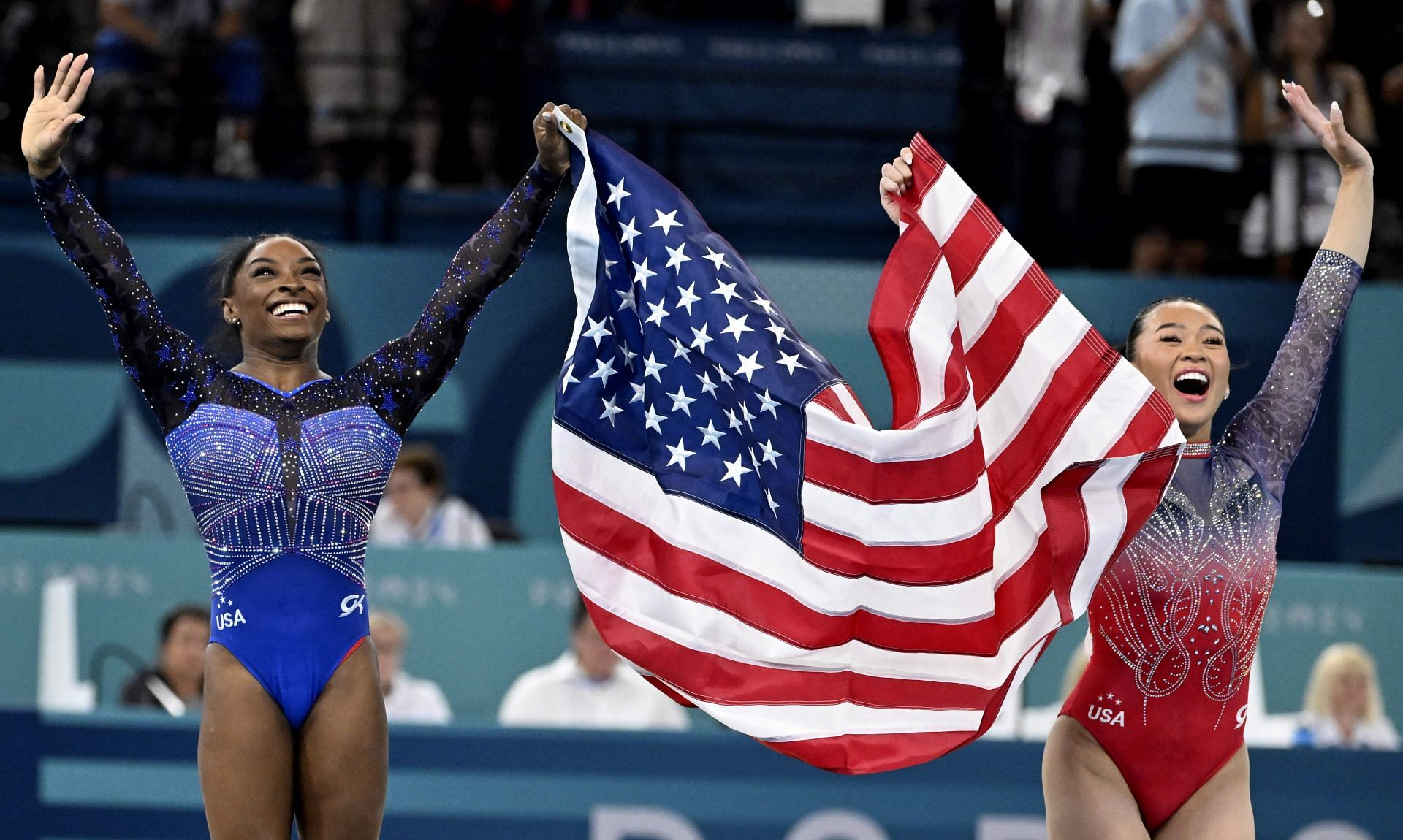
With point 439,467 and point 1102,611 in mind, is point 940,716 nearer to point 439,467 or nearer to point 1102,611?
point 1102,611

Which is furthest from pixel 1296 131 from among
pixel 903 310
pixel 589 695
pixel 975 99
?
pixel 903 310

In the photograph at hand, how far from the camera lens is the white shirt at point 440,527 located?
799 cm

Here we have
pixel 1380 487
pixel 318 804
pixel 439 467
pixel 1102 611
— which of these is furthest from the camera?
pixel 1380 487

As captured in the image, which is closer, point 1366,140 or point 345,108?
point 1366,140

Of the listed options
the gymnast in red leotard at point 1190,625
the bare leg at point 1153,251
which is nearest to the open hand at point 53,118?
the gymnast in red leotard at point 1190,625

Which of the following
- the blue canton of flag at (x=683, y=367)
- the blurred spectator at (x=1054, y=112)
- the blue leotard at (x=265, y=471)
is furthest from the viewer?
the blurred spectator at (x=1054, y=112)

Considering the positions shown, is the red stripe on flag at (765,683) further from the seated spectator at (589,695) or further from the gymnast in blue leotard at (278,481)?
the seated spectator at (589,695)

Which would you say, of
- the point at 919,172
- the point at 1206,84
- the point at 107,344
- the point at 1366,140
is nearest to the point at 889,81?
the point at 1206,84

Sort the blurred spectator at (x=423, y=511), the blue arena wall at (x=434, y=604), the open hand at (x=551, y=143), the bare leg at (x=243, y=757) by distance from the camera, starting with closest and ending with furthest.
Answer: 1. the bare leg at (x=243, y=757)
2. the open hand at (x=551, y=143)
3. the blue arena wall at (x=434, y=604)
4. the blurred spectator at (x=423, y=511)

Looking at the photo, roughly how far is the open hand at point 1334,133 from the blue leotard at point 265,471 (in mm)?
2305

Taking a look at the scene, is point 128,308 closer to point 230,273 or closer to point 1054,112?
point 230,273

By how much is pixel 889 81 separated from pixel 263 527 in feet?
18.5

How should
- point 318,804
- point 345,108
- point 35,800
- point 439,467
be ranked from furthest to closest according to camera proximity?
1. point 345,108
2. point 439,467
3. point 35,800
4. point 318,804

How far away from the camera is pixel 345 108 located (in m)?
9.16
